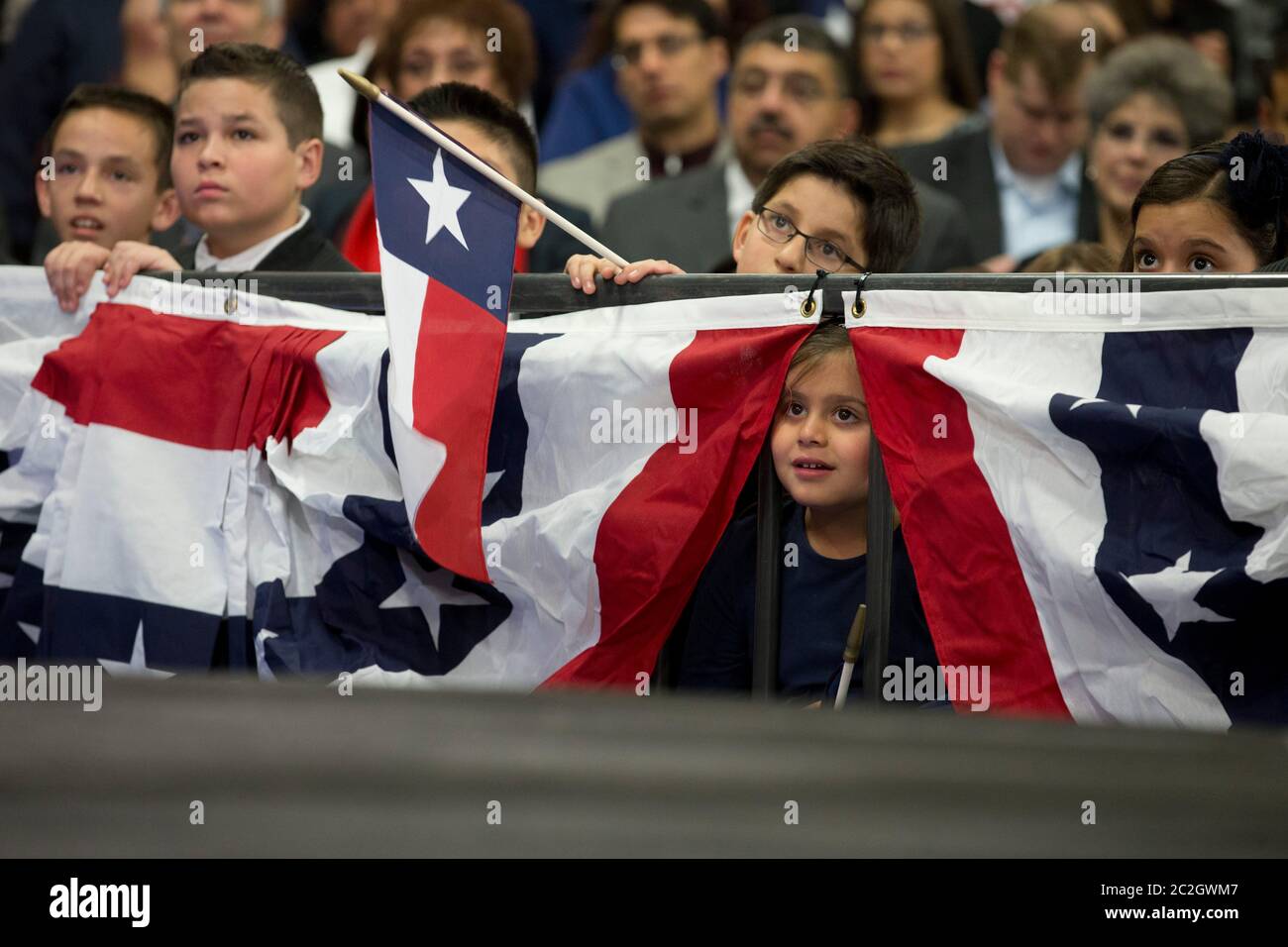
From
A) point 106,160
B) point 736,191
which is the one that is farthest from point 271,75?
point 736,191

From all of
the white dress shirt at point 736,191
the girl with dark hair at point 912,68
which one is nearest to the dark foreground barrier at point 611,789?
the white dress shirt at point 736,191

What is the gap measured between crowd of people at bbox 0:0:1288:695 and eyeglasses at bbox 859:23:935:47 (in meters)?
0.01

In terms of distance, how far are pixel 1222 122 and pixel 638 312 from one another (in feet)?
9.47

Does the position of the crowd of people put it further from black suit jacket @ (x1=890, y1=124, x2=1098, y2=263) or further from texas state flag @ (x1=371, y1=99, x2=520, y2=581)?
texas state flag @ (x1=371, y1=99, x2=520, y2=581)

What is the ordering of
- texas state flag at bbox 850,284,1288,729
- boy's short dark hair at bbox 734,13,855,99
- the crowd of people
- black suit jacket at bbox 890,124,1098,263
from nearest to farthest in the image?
texas state flag at bbox 850,284,1288,729
the crowd of people
boy's short dark hair at bbox 734,13,855,99
black suit jacket at bbox 890,124,1098,263

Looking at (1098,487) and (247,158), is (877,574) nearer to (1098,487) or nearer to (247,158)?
(1098,487)

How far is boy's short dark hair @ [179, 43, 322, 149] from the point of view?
538 cm

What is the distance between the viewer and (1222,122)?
6387mm

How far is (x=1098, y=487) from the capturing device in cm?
396

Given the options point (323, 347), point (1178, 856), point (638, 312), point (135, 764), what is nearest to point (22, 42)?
point (323, 347)

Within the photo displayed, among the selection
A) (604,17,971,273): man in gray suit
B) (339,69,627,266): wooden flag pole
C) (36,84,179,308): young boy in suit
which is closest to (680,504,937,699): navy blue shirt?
(339,69,627,266): wooden flag pole

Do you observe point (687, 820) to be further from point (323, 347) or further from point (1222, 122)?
point (1222, 122)

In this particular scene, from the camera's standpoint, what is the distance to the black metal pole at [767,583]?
166 inches

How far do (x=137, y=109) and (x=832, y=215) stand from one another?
2057 mm
